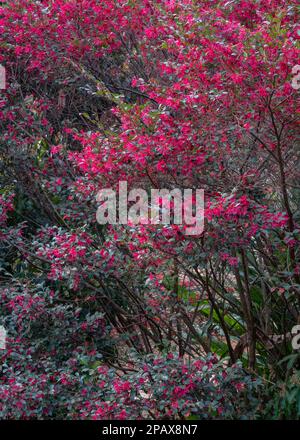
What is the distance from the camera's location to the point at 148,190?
172 inches

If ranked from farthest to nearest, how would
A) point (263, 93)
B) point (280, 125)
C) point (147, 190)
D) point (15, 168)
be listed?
point (15, 168) < point (147, 190) < point (280, 125) < point (263, 93)

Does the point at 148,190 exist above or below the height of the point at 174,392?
above

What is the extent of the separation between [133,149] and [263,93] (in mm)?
731

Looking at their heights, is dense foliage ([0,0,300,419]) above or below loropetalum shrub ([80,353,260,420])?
above

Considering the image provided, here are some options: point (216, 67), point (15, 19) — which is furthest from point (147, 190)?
point (15, 19)

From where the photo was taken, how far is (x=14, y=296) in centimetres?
450

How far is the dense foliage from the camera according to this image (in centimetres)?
394

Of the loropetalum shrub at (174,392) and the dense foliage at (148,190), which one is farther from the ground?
the dense foliage at (148,190)

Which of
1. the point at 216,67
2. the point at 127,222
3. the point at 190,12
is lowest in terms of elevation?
the point at 127,222

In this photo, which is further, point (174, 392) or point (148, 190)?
point (148, 190)

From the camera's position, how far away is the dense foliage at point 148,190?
3.94 meters

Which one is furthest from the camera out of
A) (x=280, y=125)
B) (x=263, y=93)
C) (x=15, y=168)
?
(x=15, y=168)

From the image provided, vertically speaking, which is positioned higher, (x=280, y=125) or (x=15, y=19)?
(x=15, y=19)
